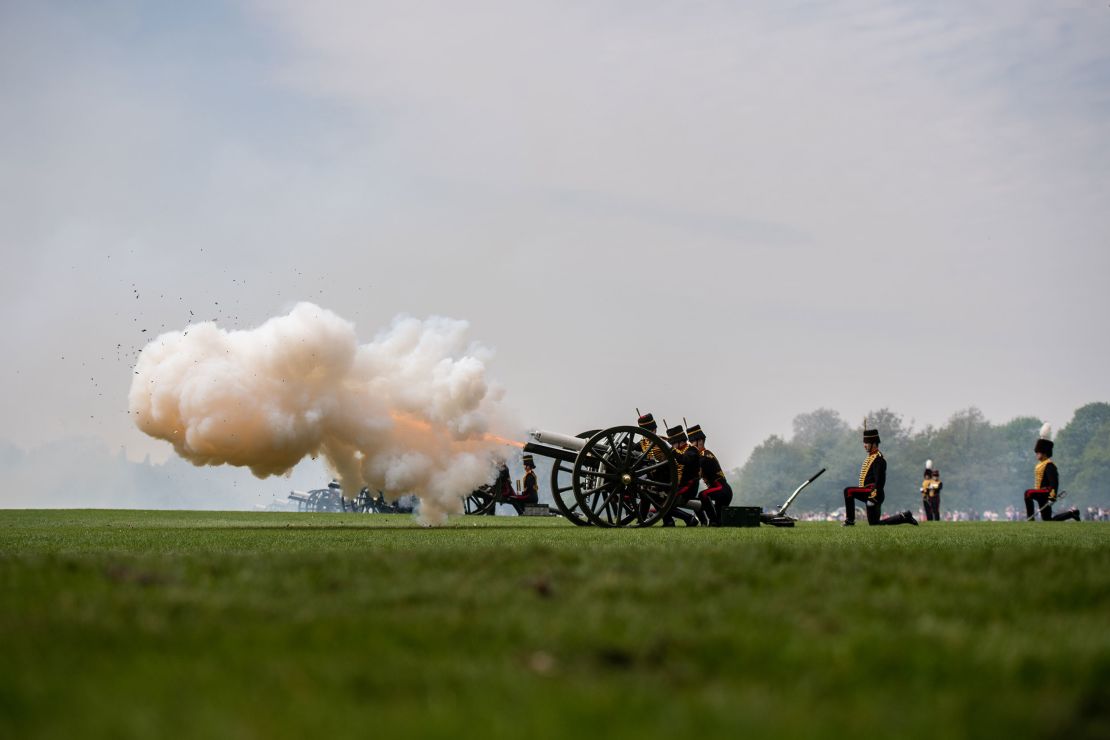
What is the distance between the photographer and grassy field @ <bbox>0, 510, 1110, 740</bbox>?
3.30 meters

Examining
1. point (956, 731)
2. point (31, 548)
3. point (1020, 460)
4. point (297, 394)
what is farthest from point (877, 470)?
point (1020, 460)

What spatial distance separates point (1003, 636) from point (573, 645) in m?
1.61

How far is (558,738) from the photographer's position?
3.07m

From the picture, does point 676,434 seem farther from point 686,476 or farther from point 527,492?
point 527,492

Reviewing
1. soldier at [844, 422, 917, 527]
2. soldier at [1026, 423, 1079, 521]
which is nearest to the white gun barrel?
soldier at [844, 422, 917, 527]

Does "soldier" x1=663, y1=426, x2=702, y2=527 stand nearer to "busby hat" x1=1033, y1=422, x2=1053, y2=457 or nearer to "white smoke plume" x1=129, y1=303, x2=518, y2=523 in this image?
"white smoke plume" x1=129, y1=303, x2=518, y2=523

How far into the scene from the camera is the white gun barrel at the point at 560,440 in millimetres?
19375

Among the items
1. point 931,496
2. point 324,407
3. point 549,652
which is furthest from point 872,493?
point 549,652

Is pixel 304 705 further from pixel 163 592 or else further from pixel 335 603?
pixel 163 592

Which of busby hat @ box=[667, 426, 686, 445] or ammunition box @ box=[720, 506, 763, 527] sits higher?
busby hat @ box=[667, 426, 686, 445]

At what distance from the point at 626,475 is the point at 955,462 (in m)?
78.7

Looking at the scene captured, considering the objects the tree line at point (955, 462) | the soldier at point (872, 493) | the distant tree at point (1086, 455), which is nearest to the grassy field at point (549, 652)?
the soldier at point (872, 493)

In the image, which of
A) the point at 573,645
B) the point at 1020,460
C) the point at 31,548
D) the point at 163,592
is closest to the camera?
the point at 573,645

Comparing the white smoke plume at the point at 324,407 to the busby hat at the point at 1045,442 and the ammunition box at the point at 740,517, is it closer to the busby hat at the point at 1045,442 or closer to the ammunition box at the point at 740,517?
the ammunition box at the point at 740,517
